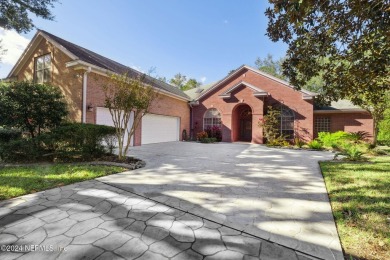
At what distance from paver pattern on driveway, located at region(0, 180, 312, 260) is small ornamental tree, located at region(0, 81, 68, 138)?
5.88 metres

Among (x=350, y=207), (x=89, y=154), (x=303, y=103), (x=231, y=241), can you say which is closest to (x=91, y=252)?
(x=231, y=241)

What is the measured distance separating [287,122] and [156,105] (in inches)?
417

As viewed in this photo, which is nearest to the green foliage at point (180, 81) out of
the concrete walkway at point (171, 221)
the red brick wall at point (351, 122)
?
the red brick wall at point (351, 122)

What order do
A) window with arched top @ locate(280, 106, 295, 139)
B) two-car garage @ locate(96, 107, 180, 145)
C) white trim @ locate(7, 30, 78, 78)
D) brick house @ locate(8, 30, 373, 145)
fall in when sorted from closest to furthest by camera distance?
1. brick house @ locate(8, 30, 373, 145)
2. white trim @ locate(7, 30, 78, 78)
3. two-car garage @ locate(96, 107, 180, 145)
4. window with arched top @ locate(280, 106, 295, 139)

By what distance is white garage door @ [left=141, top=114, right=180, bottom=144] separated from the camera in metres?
14.1

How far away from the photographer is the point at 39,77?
12586 mm

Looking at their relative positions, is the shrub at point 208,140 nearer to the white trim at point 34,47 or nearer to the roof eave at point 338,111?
the roof eave at point 338,111

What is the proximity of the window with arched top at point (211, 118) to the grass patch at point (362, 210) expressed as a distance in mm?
12716

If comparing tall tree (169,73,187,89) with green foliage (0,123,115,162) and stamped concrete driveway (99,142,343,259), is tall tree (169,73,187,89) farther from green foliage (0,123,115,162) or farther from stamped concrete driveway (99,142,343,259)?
stamped concrete driveway (99,142,343,259)

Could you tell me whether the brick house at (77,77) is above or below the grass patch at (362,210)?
above

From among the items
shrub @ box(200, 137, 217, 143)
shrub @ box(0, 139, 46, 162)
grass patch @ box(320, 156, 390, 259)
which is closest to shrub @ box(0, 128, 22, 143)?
shrub @ box(0, 139, 46, 162)

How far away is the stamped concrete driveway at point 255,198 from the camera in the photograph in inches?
112

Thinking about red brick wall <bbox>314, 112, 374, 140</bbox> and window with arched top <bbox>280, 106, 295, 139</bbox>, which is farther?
window with arched top <bbox>280, 106, 295, 139</bbox>

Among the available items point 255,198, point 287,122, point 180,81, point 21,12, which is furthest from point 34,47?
point 180,81
